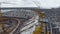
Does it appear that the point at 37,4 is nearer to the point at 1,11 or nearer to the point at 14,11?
the point at 14,11

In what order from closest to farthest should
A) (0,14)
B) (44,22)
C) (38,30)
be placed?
1. (38,30)
2. (44,22)
3. (0,14)

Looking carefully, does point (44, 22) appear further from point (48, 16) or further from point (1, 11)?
point (1, 11)

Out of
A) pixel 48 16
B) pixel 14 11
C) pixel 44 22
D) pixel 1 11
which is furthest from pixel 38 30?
pixel 1 11

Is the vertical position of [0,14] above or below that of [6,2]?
below

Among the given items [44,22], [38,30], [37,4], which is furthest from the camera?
[37,4]

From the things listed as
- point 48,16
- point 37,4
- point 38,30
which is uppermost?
point 37,4

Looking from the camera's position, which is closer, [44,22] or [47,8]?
[44,22]
